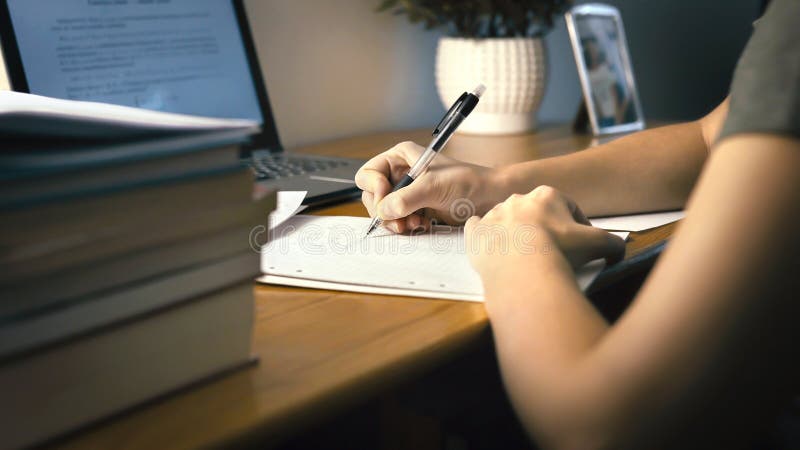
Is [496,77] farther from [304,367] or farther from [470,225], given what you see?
[304,367]

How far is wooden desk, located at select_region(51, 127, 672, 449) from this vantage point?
1.13 ft

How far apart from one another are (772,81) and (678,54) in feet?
5.86

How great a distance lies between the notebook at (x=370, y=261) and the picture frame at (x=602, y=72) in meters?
0.72

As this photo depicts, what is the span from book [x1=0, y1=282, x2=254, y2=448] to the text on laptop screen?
605 millimetres

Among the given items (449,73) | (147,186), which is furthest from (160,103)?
(147,186)

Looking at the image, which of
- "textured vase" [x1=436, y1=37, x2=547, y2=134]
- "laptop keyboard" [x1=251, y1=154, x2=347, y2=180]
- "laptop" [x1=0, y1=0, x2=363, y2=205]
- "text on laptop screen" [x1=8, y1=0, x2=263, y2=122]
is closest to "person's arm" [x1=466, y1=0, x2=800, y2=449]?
"laptop" [x1=0, y1=0, x2=363, y2=205]

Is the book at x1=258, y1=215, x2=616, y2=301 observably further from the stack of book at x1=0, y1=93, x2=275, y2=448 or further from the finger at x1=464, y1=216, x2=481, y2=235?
the stack of book at x1=0, y1=93, x2=275, y2=448

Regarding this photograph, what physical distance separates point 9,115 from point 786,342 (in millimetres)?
424

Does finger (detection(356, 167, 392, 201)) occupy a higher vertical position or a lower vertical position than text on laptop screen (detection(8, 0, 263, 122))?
lower

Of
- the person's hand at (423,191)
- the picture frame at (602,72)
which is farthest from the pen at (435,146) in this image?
the picture frame at (602,72)

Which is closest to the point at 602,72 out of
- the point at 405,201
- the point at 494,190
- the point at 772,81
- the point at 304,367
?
the point at 494,190

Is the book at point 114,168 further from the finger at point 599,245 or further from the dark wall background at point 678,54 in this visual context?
the dark wall background at point 678,54

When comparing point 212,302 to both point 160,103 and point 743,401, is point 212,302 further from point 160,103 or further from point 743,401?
point 160,103

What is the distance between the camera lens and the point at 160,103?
957 millimetres
